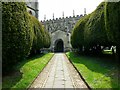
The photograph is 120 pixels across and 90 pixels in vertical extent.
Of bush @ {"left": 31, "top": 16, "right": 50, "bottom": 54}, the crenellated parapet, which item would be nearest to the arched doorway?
the crenellated parapet

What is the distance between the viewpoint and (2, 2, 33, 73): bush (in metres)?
9.84

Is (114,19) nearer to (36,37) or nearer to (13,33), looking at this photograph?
(13,33)

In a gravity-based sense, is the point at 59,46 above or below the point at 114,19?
below

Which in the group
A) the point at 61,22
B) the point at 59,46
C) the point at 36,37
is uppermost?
the point at 61,22

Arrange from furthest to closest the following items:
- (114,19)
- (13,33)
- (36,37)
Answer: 1. (36,37)
2. (114,19)
3. (13,33)

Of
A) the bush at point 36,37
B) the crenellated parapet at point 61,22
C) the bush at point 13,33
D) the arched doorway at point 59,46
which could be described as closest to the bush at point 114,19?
the bush at point 13,33

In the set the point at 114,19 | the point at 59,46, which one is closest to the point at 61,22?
the point at 59,46

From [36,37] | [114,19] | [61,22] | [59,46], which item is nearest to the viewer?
[114,19]

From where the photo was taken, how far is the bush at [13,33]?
984 cm

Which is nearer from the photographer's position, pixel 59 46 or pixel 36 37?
pixel 36 37

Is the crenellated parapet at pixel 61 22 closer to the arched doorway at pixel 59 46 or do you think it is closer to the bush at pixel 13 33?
the arched doorway at pixel 59 46

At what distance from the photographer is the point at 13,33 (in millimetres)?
10266

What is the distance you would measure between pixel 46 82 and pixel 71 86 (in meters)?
1.43

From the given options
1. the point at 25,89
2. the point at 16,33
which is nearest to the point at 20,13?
the point at 16,33
